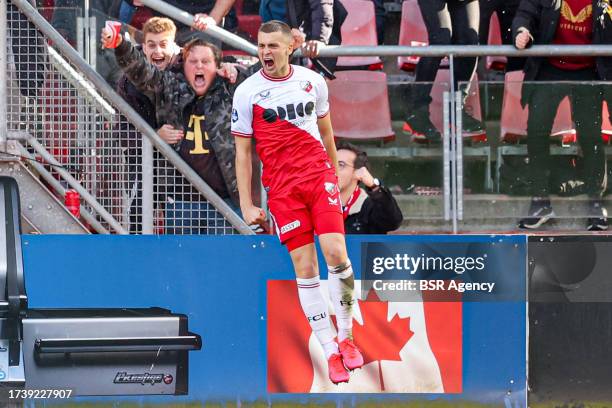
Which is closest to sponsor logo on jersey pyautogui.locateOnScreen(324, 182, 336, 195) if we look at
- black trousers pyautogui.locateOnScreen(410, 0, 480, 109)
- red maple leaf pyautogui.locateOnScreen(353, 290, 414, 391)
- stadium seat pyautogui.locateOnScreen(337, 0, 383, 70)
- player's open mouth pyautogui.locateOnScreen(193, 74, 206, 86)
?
red maple leaf pyautogui.locateOnScreen(353, 290, 414, 391)

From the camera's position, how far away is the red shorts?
23.9 feet

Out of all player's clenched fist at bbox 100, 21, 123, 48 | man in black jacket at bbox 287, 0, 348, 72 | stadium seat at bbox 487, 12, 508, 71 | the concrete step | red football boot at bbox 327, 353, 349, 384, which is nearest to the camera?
player's clenched fist at bbox 100, 21, 123, 48

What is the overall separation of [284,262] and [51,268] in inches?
59.9

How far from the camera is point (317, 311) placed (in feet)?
24.9

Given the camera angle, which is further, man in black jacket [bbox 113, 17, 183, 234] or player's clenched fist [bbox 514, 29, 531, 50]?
player's clenched fist [bbox 514, 29, 531, 50]

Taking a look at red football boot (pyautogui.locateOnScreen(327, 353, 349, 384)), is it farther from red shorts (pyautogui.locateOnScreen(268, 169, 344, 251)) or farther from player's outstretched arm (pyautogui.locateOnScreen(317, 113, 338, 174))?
player's outstretched arm (pyautogui.locateOnScreen(317, 113, 338, 174))

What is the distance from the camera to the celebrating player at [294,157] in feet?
23.9

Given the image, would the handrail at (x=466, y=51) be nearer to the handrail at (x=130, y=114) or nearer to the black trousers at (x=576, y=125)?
the black trousers at (x=576, y=125)

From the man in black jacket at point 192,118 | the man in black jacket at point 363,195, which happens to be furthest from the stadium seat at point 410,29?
the man in black jacket at point 192,118

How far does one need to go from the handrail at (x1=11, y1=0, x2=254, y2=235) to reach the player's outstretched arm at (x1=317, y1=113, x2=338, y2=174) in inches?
35.4

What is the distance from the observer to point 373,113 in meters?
7.83

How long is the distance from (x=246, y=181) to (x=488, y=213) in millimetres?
1721

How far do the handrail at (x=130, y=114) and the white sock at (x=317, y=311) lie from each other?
26.3 inches

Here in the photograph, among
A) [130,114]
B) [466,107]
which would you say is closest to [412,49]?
[466,107]
